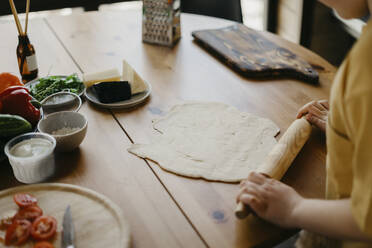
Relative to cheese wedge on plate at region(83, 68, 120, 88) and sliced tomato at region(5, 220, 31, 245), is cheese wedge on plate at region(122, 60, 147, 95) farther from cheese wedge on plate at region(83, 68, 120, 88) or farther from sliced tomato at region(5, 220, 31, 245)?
sliced tomato at region(5, 220, 31, 245)

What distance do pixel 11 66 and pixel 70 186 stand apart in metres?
0.91

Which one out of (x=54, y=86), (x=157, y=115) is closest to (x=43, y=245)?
(x=157, y=115)

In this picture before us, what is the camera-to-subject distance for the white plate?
144cm

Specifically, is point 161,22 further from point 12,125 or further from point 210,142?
point 12,125

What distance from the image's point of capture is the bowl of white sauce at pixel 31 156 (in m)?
1.06

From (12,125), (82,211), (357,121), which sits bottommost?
(82,211)

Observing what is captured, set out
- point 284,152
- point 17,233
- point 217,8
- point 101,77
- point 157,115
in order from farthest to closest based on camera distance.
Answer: point 217,8
point 101,77
point 157,115
point 284,152
point 17,233

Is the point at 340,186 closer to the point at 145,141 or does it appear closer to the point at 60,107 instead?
the point at 145,141

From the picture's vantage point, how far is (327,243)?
101 cm

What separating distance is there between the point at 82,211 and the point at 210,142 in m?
0.46

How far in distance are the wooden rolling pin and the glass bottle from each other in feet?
3.41

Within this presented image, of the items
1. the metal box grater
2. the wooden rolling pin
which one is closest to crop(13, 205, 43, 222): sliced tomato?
the wooden rolling pin

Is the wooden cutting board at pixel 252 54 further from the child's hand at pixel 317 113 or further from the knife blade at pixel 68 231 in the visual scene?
the knife blade at pixel 68 231

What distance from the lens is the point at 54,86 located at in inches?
58.6
